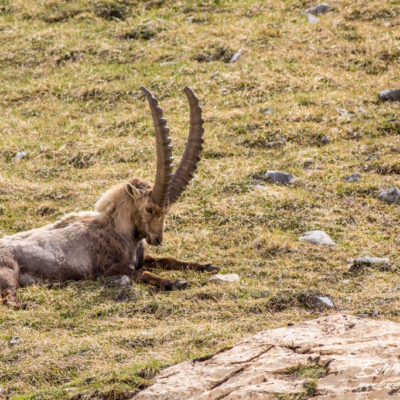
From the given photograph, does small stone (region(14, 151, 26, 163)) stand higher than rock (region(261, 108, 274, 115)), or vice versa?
rock (region(261, 108, 274, 115))

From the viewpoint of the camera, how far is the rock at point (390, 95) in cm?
1468

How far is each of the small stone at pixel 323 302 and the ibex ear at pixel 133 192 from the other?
9.95 ft

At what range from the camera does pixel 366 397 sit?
4.86m

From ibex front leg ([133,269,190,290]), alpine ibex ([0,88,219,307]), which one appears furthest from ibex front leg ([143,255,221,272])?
ibex front leg ([133,269,190,290])

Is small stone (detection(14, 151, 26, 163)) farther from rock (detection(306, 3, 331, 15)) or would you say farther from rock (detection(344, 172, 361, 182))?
rock (detection(306, 3, 331, 15))

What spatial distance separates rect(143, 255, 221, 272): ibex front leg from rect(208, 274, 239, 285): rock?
0.31 m

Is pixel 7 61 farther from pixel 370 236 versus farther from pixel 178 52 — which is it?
pixel 370 236

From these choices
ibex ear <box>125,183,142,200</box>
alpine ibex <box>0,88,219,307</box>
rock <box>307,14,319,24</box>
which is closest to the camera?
alpine ibex <box>0,88,219,307</box>

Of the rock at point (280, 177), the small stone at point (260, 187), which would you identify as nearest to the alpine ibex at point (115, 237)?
the small stone at point (260, 187)

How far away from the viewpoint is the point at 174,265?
9734mm

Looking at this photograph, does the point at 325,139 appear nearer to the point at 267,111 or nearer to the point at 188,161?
the point at 267,111

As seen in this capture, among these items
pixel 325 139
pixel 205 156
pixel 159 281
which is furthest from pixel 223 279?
pixel 325 139

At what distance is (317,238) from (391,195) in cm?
188

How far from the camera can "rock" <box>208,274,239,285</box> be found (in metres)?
9.07
